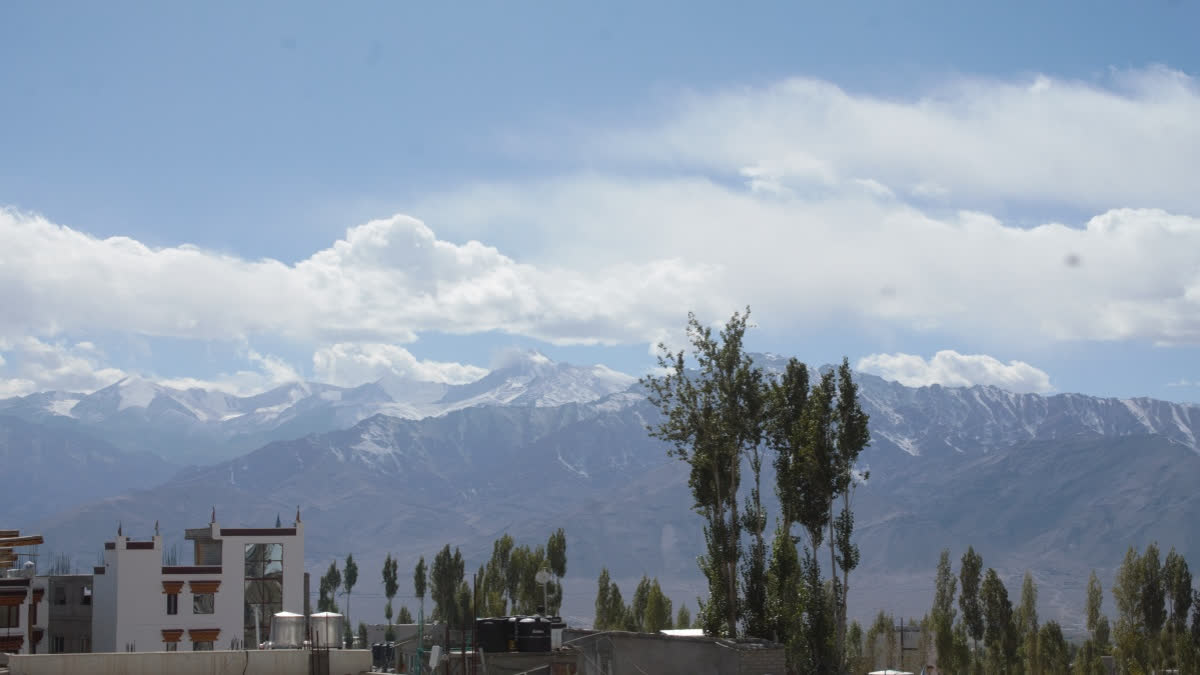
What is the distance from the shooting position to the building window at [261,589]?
2813 inches

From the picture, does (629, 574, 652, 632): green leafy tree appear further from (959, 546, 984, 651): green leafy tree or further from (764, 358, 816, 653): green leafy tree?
(764, 358, 816, 653): green leafy tree

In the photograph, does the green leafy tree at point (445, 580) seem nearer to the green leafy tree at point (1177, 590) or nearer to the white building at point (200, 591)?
the white building at point (200, 591)

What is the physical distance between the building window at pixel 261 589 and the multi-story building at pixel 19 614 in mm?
10280

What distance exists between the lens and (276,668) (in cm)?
2731

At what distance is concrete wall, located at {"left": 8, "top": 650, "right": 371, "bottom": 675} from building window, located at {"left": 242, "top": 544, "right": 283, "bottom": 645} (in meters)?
45.6

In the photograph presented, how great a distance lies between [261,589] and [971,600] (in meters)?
73.9

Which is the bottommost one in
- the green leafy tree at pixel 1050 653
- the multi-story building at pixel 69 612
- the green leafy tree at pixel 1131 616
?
the green leafy tree at pixel 1050 653

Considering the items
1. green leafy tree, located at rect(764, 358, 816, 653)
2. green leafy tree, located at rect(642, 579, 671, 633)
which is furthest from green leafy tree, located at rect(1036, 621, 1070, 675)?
green leafy tree, located at rect(764, 358, 816, 653)

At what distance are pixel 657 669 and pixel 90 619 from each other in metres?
44.0

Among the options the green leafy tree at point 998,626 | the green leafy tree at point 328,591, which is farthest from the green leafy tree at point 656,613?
the green leafy tree at point 328,591

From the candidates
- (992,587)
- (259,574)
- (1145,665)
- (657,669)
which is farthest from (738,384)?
(992,587)

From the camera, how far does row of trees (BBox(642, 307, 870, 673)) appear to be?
184ft

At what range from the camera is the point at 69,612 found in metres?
73.8

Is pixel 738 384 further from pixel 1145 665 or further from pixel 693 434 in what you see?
pixel 1145 665
